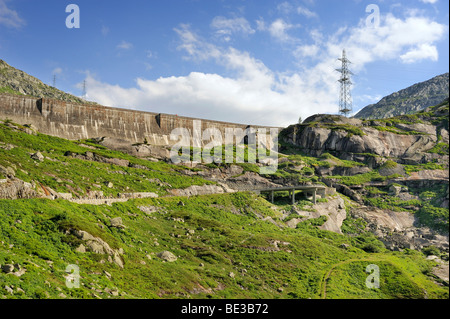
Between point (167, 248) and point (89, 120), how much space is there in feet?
204

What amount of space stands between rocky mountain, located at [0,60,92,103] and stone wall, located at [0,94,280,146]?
3028 inches

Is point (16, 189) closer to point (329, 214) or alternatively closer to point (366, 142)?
point (329, 214)

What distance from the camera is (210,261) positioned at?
35.1m

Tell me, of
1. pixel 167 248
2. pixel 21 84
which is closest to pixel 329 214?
pixel 167 248

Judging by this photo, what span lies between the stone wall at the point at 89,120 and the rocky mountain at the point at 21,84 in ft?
252

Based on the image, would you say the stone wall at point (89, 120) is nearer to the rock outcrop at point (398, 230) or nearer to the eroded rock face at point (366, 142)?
the eroded rock face at point (366, 142)

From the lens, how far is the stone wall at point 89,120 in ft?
261

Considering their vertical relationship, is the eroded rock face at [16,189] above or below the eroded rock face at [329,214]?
above

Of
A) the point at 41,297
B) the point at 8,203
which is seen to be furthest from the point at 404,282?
the point at 8,203

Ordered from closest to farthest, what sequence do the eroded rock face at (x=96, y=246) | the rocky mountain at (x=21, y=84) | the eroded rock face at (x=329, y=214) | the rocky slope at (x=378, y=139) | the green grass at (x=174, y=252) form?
the green grass at (x=174, y=252) → the eroded rock face at (x=96, y=246) → the eroded rock face at (x=329, y=214) → the rocky slope at (x=378, y=139) → the rocky mountain at (x=21, y=84)

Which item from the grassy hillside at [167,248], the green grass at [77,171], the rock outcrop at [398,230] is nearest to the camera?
the grassy hillside at [167,248]

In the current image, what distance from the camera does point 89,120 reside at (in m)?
87.2

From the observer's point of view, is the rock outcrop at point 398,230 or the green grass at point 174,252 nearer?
the green grass at point 174,252

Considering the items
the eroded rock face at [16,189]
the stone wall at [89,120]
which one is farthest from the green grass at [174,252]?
the stone wall at [89,120]
